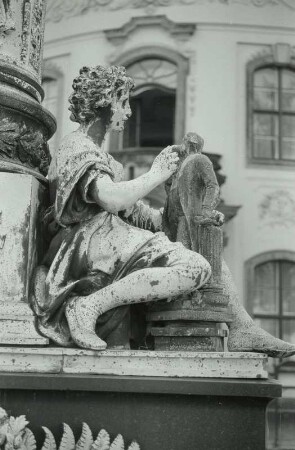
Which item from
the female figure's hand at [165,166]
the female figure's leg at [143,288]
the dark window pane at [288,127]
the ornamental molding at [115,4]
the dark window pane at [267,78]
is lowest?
the female figure's leg at [143,288]

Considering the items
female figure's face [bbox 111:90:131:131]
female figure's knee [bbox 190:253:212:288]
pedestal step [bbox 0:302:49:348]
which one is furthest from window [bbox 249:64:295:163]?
pedestal step [bbox 0:302:49:348]

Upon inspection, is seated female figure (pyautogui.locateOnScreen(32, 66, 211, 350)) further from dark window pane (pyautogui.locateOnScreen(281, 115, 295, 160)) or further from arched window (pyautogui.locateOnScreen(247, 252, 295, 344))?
dark window pane (pyautogui.locateOnScreen(281, 115, 295, 160))

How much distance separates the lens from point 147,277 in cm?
284

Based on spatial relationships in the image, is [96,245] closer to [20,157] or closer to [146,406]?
[20,157]

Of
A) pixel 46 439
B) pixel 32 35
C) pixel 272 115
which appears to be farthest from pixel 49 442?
pixel 272 115

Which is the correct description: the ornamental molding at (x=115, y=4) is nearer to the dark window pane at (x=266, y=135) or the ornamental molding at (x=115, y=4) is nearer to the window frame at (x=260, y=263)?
the dark window pane at (x=266, y=135)

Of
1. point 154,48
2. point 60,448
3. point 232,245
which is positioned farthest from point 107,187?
point 154,48

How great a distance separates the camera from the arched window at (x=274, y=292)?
45.6ft

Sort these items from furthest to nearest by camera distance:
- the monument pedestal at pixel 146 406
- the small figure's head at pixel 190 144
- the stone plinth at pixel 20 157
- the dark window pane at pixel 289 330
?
the dark window pane at pixel 289 330 → the small figure's head at pixel 190 144 → the stone plinth at pixel 20 157 → the monument pedestal at pixel 146 406

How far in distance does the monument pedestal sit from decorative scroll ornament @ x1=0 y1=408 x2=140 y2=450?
0.08 metres

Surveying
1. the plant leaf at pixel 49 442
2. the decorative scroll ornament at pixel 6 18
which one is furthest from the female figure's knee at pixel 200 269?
the decorative scroll ornament at pixel 6 18

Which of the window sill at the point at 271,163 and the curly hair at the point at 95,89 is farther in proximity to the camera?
the window sill at the point at 271,163

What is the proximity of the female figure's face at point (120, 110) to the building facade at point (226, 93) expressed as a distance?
10.8 metres

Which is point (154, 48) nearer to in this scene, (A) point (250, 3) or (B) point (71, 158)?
(A) point (250, 3)
